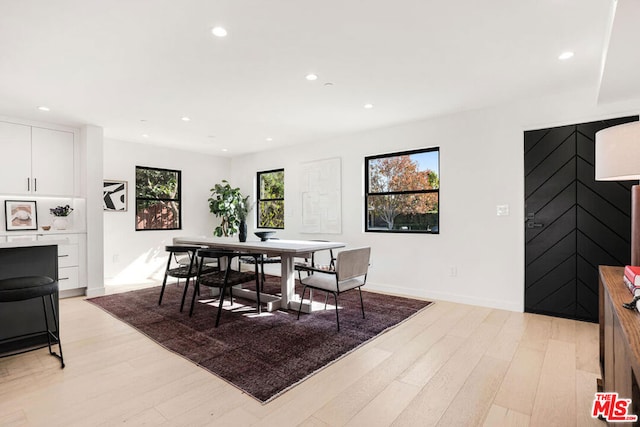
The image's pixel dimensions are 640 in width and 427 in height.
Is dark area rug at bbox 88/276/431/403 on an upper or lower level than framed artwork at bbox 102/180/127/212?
lower

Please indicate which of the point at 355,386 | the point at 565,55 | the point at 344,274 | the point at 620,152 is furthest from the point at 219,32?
the point at 565,55

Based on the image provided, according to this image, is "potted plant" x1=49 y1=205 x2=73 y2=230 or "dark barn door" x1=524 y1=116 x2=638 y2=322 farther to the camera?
"potted plant" x1=49 y1=205 x2=73 y2=230

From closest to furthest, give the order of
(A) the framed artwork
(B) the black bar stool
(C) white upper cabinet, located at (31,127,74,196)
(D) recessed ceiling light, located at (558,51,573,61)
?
(B) the black bar stool → (D) recessed ceiling light, located at (558,51,573,61) → (C) white upper cabinet, located at (31,127,74,196) → (A) the framed artwork

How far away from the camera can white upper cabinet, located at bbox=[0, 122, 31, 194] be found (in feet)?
13.6

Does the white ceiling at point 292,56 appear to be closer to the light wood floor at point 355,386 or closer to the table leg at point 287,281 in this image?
the table leg at point 287,281

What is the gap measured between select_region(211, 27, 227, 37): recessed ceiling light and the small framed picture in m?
3.95

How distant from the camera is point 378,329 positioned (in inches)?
125

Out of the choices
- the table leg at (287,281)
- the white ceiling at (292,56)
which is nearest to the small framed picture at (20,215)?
the white ceiling at (292,56)

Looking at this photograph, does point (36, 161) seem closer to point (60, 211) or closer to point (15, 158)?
point (15, 158)

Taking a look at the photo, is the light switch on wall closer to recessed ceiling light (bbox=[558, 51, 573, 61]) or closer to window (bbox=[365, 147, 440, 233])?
window (bbox=[365, 147, 440, 233])

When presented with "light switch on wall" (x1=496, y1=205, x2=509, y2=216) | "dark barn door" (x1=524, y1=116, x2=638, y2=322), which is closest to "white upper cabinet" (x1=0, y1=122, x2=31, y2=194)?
"light switch on wall" (x1=496, y1=205, x2=509, y2=216)

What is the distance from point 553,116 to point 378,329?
2904 mm

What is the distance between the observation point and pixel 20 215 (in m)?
4.31

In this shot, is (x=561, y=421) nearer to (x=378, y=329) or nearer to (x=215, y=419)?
(x=378, y=329)
